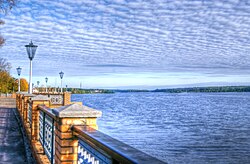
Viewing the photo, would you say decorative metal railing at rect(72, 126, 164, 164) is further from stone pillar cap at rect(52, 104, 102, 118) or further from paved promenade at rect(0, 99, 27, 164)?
paved promenade at rect(0, 99, 27, 164)

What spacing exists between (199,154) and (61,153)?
57.3 feet

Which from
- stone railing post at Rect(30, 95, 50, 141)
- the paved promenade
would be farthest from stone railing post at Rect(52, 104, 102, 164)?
stone railing post at Rect(30, 95, 50, 141)

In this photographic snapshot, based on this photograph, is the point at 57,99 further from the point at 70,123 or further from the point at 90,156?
the point at 90,156

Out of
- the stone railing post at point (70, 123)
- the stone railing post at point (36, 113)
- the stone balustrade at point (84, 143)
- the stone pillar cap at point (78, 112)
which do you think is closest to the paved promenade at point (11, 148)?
the stone railing post at point (36, 113)

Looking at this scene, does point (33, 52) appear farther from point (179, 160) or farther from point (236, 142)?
point (236, 142)

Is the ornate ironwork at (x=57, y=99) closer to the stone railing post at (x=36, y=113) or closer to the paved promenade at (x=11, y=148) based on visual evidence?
the paved promenade at (x=11, y=148)

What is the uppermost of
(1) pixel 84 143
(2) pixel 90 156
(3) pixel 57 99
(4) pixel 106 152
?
(4) pixel 106 152

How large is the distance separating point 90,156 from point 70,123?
83cm

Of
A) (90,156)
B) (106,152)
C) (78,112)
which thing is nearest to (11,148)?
(78,112)

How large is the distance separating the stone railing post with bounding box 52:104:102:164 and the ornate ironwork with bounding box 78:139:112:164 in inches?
9.5

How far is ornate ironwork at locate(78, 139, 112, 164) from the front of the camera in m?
2.83

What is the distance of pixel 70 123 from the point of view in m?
4.21

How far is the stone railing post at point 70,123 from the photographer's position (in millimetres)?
4113

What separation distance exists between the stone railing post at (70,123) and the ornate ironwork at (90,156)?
0.80ft
